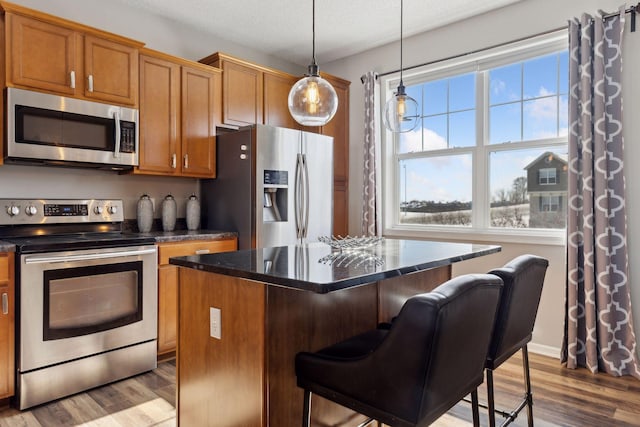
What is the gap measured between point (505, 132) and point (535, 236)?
902mm

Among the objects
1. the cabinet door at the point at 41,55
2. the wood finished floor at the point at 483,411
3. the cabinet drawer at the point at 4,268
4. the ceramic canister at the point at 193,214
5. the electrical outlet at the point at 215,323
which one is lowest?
the wood finished floor at the point at 483,411

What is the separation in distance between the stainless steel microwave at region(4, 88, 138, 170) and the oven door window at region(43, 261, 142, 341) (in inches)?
30.1

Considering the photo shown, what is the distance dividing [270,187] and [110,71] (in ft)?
4.59

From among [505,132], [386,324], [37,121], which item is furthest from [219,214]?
[505,132]

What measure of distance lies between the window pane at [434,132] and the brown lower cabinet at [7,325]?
132 inches

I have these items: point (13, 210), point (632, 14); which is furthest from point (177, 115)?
point (632, 14)

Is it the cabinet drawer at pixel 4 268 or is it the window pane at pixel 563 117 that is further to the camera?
the window pane at pixel 563 117

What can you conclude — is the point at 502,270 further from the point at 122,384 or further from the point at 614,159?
the point at 122,384

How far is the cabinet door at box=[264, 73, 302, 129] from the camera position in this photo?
4012 mm

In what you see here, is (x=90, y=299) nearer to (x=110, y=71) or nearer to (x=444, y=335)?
(x=110, y=71)

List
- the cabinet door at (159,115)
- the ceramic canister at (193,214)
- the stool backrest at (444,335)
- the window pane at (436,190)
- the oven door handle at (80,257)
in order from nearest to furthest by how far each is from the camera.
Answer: the stool backrest at (444,335)
the oven door handle at (80,257)
the cabinet door at (159,115)
the ceramic canister at (193,214)
the window pane at (436,190)

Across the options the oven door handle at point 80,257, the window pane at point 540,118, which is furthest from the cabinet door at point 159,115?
the window pane at point 540,118

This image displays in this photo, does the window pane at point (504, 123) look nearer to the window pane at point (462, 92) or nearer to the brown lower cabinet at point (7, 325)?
the window pane at point (462, 92)

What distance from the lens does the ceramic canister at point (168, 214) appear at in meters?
3.52
